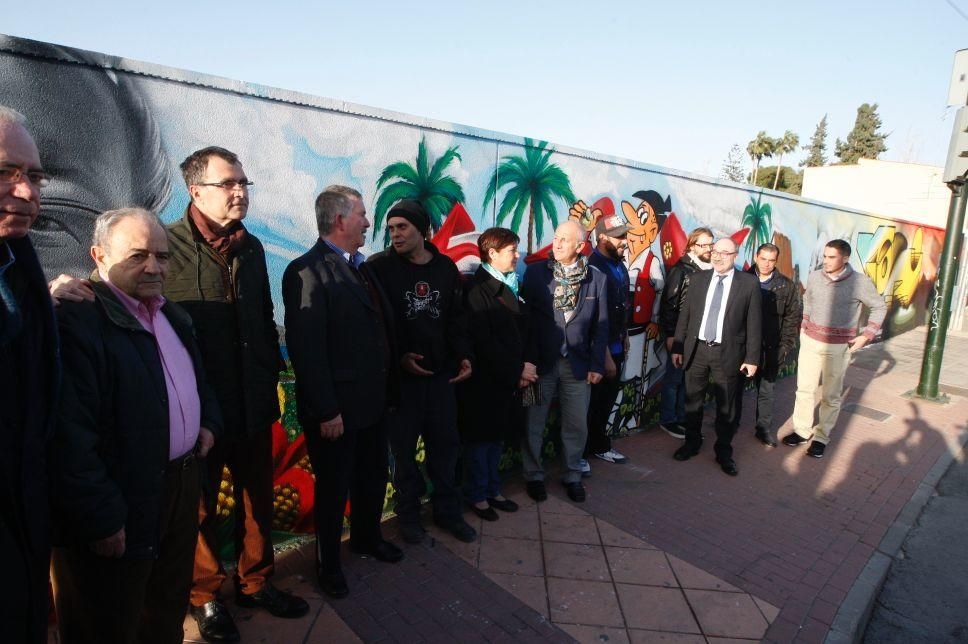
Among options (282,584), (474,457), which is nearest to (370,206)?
(474,457)

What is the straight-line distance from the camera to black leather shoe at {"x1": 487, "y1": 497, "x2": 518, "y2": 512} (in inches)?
157

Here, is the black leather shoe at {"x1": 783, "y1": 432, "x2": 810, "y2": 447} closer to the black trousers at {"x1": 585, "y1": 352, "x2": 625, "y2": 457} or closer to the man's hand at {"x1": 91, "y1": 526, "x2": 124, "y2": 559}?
the black trousers at {"x1": 585, "y1": 352, "x2": 625, "y2": 457}

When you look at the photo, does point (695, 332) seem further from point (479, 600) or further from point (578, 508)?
point (479, 600)

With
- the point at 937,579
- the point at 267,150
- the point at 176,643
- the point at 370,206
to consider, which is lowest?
the point at 937,579

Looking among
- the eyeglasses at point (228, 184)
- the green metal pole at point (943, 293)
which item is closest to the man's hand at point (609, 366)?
the eyeglasses at point (228, 184)

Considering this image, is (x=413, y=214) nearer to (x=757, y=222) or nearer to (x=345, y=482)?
(x=345, y=482)

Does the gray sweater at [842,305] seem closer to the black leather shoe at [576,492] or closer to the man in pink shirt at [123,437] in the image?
the black leather shoe at [576,492]

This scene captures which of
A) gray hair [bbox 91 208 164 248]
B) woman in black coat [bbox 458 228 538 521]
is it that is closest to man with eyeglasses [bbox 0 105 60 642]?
gray hair [bbox 91 208 164 248]

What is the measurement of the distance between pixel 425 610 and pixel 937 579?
3.28 metres

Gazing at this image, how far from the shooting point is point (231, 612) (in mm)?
2807

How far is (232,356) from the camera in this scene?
246 cm

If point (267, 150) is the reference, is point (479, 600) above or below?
below

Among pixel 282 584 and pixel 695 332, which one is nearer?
pixel 282 584

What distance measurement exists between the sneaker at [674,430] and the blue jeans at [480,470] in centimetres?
250
